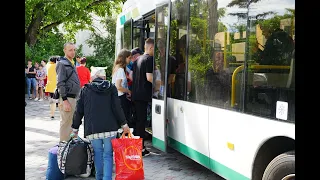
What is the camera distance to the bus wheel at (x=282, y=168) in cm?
385

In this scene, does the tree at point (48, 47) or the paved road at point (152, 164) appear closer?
the paved road at point (152, 164)

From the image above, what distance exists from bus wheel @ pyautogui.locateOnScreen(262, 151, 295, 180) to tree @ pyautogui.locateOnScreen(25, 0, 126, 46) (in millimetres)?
20214

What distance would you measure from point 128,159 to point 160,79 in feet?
6.15

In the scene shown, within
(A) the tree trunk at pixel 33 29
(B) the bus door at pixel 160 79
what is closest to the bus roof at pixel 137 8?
(B) the bus door at pixel 160 79

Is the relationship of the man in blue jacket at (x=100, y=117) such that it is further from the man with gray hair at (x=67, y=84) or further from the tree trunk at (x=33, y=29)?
the tree trunk at (x=33, y=29)

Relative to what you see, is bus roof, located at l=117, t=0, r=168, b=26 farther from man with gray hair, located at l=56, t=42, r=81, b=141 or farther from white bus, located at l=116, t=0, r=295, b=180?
man with gray hair, located at l=56, t=42, r=81, b=141

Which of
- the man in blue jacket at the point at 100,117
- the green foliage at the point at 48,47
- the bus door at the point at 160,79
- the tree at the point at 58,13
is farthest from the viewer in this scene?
the green foliage at the point at 48,47

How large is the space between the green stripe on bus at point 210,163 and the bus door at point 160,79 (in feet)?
0.75

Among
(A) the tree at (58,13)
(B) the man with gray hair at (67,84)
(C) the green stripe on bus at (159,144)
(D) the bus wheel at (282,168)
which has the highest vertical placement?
(A) the tree at (58,13)

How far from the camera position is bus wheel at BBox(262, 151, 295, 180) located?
3.85m

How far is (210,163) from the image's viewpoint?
17.8ft

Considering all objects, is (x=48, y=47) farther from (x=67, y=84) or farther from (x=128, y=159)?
(x=128, y=159)

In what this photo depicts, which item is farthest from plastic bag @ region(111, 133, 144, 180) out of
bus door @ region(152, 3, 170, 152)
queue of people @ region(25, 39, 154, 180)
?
bus door @ region(152, 3, 170, 152)
